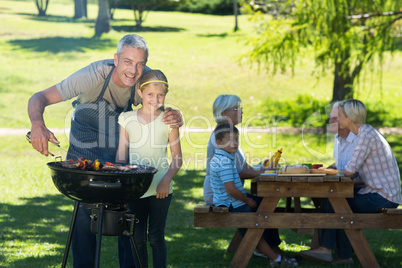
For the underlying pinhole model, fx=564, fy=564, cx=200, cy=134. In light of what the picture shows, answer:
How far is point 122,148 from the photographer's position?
4.07 meters

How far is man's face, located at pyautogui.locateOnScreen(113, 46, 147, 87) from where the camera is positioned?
3900 millimetres

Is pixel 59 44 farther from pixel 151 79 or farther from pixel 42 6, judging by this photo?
pixel 151 79

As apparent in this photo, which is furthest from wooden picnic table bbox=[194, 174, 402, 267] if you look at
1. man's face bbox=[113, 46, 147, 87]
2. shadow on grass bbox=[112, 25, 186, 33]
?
shadow on grass bbox=[112, 25, 186, 33]

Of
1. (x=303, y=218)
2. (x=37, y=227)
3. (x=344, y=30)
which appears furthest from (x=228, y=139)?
(x=344, y=30)

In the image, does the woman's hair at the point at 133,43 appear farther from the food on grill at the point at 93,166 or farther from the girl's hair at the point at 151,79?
the food on grill at the point at 93,166

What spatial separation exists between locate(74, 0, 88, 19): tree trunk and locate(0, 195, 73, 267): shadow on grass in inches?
668

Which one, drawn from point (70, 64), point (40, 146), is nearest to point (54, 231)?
point (40, 146)

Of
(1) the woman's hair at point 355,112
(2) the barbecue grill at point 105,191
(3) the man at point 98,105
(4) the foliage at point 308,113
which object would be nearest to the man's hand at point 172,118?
(3) the man at point 98,105

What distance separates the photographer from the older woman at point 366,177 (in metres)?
4.90

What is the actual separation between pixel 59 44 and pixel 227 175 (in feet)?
63.8

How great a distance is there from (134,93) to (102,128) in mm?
360

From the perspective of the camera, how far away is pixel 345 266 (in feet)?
16.2

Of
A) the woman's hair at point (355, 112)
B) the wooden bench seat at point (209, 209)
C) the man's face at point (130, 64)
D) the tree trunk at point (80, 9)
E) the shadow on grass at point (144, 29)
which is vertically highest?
the tree trunk at point (80, 9)

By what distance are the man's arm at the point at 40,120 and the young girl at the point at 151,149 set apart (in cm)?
51
